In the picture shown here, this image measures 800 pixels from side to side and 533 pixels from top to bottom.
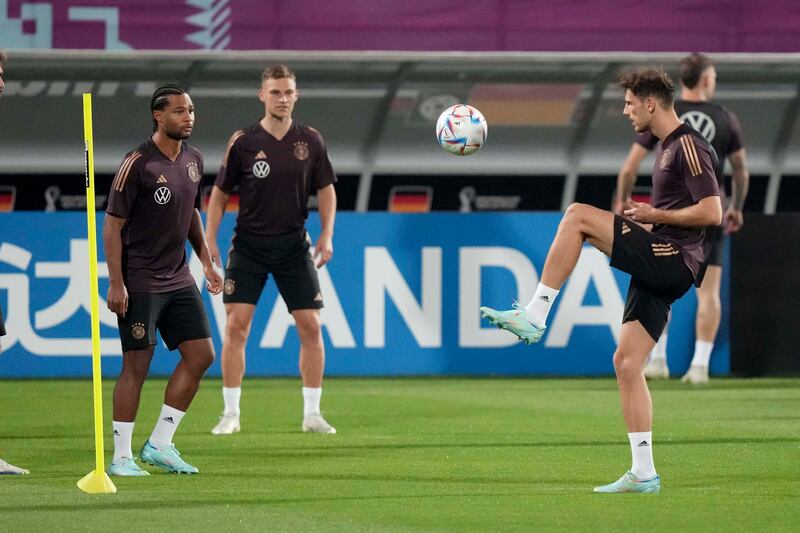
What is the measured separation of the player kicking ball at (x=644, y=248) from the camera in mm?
6660

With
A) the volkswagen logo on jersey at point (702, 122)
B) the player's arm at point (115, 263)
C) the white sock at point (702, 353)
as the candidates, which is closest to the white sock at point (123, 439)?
the player's arm at point (115, 263)

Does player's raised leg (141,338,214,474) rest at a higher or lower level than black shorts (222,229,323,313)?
lower

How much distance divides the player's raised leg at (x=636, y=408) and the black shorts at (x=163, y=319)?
2073mm

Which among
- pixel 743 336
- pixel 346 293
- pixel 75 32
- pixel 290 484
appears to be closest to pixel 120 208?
pixel 290 484

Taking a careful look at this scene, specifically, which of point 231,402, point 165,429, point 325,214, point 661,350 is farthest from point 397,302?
point 165,429

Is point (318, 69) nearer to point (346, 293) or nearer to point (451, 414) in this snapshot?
point (346, 293)

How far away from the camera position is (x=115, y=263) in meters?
7.31

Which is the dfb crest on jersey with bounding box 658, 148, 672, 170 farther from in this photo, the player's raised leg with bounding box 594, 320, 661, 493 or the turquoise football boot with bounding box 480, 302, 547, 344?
the turquoise football boot with bounding box 480, 302, 547, 344

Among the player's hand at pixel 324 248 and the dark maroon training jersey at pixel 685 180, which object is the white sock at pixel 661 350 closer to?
the player's hand at pixel 324 248

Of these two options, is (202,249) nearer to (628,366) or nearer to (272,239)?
(272,239)

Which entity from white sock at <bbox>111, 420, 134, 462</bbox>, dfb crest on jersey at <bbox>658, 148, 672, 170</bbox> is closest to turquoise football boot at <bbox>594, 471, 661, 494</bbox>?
dfb crest on jersey at <bbox>658, 148, 672, 170</bbox>

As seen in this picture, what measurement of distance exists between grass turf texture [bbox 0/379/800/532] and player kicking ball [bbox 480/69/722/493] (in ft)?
1.29

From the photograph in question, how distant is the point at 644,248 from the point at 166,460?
2.45 m

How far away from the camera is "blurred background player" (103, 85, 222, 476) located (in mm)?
7348
